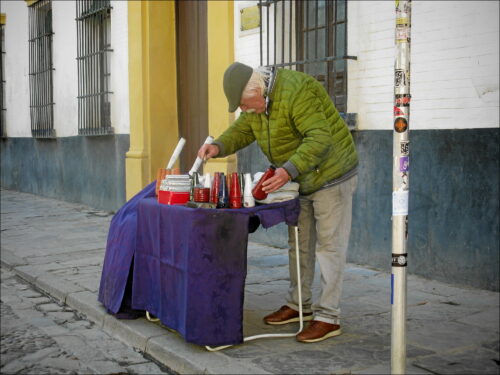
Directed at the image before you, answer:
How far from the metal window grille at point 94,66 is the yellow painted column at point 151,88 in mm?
919

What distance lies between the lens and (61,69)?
13.0 metres

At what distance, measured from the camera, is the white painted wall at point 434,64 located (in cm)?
540

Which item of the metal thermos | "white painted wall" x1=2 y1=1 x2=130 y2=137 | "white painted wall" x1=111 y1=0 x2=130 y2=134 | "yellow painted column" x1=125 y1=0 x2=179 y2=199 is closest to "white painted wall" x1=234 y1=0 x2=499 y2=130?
the metal thermos

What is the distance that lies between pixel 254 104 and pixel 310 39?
10.9 ft

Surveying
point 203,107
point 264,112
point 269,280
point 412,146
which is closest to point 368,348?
point 264,112

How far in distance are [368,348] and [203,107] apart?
19.6 ft

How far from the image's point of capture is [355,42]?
658 cm

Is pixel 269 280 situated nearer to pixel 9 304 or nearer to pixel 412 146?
pixel 412 146

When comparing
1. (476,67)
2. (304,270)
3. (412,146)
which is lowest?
(304,270)

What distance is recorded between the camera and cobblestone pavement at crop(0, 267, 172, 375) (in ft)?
13.6

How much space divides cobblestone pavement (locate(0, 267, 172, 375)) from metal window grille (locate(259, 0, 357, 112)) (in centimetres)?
333

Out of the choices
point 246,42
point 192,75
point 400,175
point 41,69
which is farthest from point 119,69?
point 400,175

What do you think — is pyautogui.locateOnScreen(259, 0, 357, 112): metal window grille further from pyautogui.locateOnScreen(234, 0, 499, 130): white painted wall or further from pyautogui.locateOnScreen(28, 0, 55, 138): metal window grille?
pyautogui.locateOnScreen(28, 0, 55, 138): metal window grille

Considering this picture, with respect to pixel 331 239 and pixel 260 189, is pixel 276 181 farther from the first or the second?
pixel 331 239
